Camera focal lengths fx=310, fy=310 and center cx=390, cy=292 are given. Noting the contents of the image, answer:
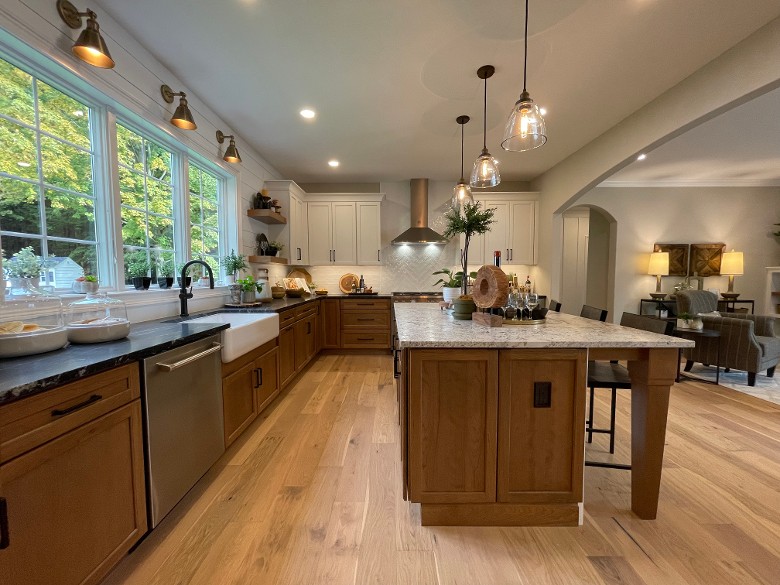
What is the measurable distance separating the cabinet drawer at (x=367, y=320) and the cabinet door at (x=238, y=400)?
242cm

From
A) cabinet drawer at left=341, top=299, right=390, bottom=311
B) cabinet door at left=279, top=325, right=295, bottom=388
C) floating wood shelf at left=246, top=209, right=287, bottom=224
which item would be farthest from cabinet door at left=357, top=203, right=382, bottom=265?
cabinet door at left=279, top=325, right=295, bottom=388

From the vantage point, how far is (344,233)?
5.07m

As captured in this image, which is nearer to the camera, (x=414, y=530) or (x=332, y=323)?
(x=414, y=530)

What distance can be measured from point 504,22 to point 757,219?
21.4 ft

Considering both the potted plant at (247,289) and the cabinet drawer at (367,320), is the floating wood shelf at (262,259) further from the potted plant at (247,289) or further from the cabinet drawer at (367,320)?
the cabinet drawer at (367,320)

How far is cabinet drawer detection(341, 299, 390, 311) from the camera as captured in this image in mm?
4816

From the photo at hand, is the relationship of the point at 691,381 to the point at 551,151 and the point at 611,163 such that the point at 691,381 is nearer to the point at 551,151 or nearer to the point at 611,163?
the point at 611,163

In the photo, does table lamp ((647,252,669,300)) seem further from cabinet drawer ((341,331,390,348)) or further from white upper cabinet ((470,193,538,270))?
cabinet drawer ((341,331,390,348))

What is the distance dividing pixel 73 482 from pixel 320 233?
435 cm

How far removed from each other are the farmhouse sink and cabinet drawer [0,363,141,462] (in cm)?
68

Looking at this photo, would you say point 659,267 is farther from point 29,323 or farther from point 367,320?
point 29,323

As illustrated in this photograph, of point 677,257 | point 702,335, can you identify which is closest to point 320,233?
point 702,335

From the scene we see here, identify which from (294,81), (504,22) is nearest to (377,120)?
(294,81)

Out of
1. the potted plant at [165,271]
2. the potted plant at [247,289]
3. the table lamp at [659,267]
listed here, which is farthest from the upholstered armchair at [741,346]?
the potted plant at [165,271]
